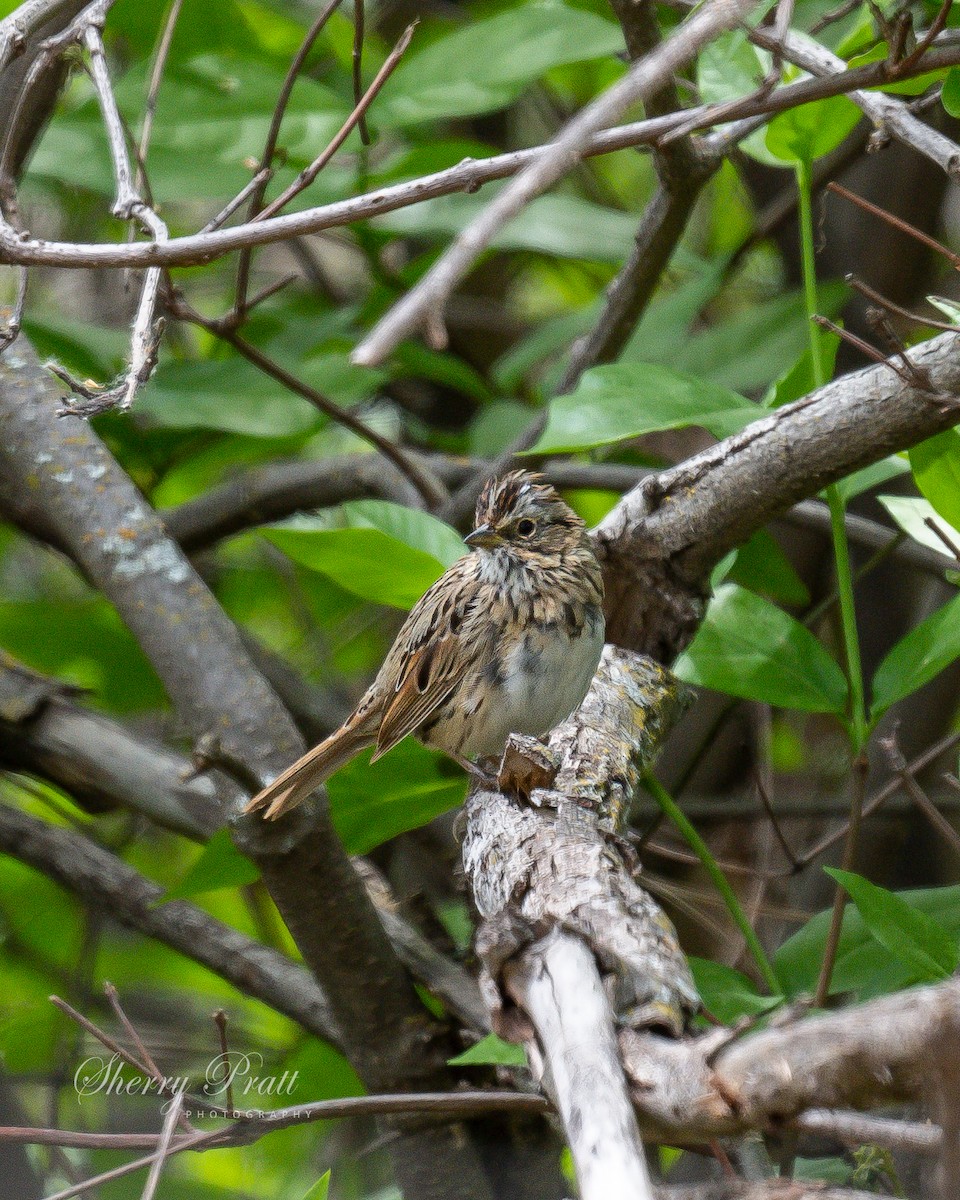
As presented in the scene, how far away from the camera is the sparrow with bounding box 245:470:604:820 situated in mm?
3127

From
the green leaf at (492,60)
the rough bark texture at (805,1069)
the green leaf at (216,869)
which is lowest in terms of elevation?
the rough bark texture at (805,1069)

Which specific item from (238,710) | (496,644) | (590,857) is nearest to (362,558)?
(238,710)

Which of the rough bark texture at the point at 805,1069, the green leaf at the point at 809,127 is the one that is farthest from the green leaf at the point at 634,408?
the rough bark texture at the point at 805,1069

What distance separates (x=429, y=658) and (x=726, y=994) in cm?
129

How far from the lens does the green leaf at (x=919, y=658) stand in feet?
8.25

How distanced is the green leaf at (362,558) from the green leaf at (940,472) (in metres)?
1.01

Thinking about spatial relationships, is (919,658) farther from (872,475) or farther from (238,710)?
(238,710)

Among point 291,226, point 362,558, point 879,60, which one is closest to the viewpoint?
point 291,226

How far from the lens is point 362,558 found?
283 centimetres

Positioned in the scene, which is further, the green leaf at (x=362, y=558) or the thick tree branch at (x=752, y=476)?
the green leaf at (x=362, y=558)

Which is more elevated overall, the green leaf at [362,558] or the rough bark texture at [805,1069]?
the green leaf at [362,558]

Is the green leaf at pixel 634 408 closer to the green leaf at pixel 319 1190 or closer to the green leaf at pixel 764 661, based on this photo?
the green leaf at pixel 764 661

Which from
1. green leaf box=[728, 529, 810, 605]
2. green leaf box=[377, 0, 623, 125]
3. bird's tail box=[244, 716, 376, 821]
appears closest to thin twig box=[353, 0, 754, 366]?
bird's tail box=[244, 716, 376, 821]

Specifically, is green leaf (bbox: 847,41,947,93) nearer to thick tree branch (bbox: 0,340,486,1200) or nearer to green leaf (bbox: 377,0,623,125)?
green leaf (bbox: 377,0,623,125)
